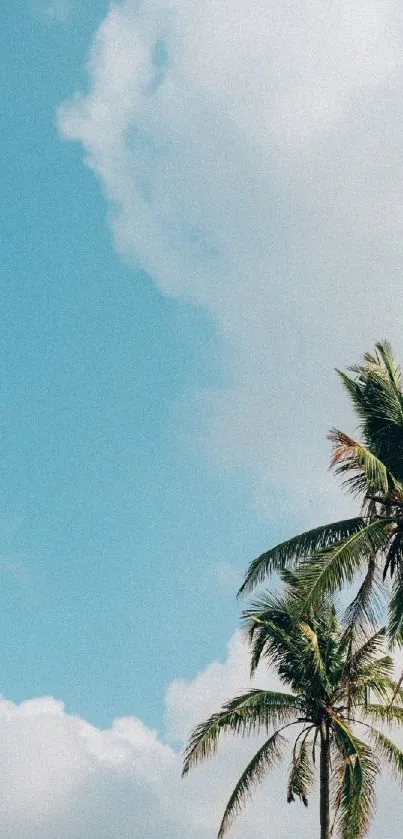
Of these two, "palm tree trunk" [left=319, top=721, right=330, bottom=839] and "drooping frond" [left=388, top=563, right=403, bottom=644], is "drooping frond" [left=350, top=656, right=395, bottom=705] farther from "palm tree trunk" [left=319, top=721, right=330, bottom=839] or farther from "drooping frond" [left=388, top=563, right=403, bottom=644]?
"drooping frond" [left=388, top=563, right=403, bottom=644]

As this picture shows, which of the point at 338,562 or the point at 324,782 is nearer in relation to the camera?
the point at 338,562

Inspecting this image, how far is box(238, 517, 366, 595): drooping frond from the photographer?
22688mm

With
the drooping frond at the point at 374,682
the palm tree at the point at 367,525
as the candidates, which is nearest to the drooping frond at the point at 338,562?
the palm tree at the point at 367,525

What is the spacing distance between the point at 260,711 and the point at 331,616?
3.14 m

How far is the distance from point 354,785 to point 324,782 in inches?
139

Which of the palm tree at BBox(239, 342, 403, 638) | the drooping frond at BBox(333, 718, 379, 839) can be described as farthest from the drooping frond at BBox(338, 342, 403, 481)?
the drooping frond at BBox(333, 718, 379, 839)

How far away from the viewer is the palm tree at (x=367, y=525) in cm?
2125

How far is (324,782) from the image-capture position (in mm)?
27734

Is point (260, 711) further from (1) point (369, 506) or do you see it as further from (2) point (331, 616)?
(1) point (369, 506)

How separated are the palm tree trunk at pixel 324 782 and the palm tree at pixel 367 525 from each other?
6.27 metres

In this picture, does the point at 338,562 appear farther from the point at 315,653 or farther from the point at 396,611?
the point at 315,653

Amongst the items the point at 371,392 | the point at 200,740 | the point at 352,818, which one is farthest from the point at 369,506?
the point at 200,740

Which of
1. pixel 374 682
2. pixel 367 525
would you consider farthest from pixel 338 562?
pixel 374 682

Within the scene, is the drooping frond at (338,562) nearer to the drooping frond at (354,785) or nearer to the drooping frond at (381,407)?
the drooping frond at (381,407)
